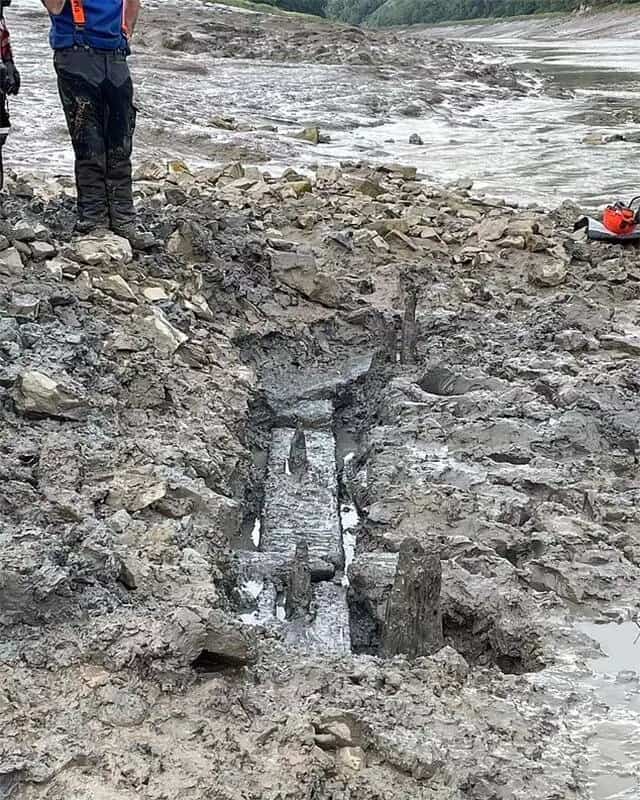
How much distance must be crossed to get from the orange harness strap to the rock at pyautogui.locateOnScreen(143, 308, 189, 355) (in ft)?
5.58

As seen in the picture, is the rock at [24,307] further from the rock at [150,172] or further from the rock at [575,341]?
the rock at [150,172]

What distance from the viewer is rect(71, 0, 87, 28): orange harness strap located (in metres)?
5.47

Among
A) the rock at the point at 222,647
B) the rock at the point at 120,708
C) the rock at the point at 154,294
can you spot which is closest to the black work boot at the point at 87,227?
the rock at the point at 154,294

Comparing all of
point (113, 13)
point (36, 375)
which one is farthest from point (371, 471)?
point (113, 13)

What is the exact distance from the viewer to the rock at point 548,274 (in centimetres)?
700

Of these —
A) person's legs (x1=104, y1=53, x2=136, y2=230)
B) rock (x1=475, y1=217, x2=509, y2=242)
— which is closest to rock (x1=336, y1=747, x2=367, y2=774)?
person's legs (x1=104, y1=53, x2=136, y2=230)

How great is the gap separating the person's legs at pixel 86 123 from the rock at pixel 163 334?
107 cm

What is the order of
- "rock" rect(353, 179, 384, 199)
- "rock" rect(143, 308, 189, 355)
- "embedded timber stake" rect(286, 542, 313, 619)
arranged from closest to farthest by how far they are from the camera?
"embedded timber stake" rect(286, 542, 313, 619) → "rock" rect(143, 308, 189, 355) → "rock" rect(353, 179, 384, 199)

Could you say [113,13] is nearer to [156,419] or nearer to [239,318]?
[239,318]

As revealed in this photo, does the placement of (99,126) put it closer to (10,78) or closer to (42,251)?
(10,78)

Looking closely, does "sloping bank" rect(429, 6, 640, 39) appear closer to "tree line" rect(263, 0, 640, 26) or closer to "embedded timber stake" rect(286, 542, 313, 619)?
"tree line" rect(263, 0, 640, 26)

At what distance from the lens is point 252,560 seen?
4105mm

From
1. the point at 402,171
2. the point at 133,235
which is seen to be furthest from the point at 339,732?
the point at 402,171

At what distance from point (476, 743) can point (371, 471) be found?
2099 millimetres
